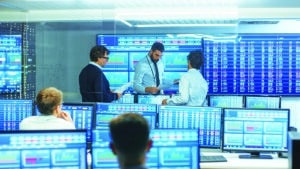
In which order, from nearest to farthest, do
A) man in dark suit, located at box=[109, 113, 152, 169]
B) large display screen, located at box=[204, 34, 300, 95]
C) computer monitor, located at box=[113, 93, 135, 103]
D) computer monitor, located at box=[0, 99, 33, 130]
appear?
man in dark suit, located at box=[109, 113, 152, 169] < computer monitor, located at box=[0, 99, 33, 130] < computer monitor, located at box=[113, 93, 135, 103] < large display screen, located at box=[204, 34, 300, 95]

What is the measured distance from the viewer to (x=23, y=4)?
6934mm

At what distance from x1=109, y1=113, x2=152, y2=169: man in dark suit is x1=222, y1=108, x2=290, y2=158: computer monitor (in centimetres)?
214

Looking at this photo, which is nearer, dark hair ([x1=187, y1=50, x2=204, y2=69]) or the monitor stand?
the monitor stand

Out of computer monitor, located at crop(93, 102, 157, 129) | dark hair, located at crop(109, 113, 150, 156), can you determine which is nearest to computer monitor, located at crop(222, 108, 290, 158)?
computer monitor, located at crop(93, 102, 157, 129)

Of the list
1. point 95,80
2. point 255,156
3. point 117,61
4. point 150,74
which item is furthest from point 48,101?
point 117,61

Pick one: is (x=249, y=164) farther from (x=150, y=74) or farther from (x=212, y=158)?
(x=150, y=74)

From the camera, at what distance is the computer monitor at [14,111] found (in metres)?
4.60

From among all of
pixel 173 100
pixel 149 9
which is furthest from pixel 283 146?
pixel 149 9

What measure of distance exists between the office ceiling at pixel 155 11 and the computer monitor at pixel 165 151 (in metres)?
3.63

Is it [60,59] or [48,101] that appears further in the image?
[60,59]

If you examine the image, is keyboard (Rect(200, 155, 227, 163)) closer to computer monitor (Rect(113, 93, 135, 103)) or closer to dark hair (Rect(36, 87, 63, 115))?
dark hair (Rect(36, 87, 63, 115))

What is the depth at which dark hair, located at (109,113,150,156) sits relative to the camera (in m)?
1.95

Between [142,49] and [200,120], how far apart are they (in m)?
3.56

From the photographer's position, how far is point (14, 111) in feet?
15.1
